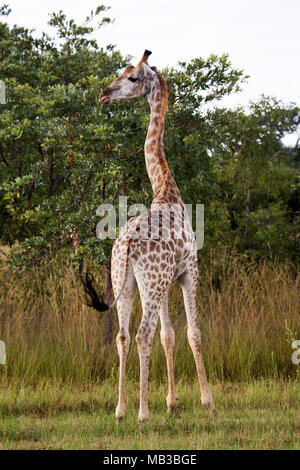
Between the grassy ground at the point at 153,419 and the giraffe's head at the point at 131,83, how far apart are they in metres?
3.06

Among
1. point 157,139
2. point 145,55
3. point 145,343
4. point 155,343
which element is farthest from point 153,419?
point 145,55

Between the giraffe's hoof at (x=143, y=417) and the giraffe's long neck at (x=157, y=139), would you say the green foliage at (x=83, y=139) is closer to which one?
the giraffe's long neck at (x=157, y=139)

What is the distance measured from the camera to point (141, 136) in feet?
26.5

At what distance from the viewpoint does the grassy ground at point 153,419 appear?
516 cm

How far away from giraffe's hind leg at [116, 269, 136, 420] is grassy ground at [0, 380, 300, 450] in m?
0.18

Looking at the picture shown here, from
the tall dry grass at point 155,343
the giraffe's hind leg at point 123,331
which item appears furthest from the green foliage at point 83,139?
the giraffe's hind leg at point 123,331

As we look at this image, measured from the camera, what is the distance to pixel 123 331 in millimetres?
5625

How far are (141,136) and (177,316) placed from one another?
252cm

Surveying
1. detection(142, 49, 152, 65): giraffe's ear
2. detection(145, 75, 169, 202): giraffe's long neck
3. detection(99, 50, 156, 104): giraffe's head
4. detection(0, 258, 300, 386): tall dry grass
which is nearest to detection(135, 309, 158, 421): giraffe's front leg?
detection(145, 75, 169, 202): giraffe's long neck

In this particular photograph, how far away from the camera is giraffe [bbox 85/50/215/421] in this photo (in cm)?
554

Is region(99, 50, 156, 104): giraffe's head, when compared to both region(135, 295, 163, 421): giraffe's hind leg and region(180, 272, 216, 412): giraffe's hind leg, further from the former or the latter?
region(135, 295, 163, 421): giraffe's hind leg

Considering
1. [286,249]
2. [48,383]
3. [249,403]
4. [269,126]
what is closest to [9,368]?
[48,383]

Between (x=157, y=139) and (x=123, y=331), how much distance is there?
6.41 ft
